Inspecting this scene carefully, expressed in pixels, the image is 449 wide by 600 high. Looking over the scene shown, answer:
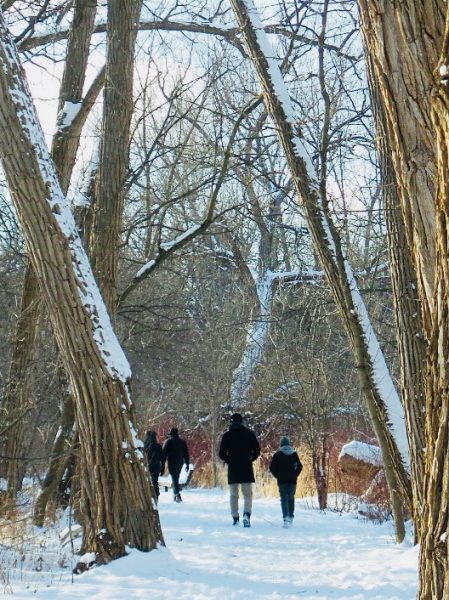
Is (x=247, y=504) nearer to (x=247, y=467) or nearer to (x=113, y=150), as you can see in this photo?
(x=247, y=467)

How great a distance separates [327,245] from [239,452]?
505 centimetres

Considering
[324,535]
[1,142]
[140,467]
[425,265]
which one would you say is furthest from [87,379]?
[324,535]

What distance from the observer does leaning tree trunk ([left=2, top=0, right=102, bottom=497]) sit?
1016cm

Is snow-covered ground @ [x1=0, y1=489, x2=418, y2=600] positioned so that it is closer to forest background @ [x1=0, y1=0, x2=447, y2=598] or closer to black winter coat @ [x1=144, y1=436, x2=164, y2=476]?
forest background @ [x1=0, y1=0, x2=447, y2=598]

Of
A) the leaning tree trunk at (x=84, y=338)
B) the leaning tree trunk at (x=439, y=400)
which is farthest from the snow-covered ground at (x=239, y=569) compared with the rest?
the leaning tree trunk at (x=439, y=400)

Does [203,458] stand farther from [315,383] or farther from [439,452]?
[439,452]

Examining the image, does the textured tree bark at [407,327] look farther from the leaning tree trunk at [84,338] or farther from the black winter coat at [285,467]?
the black winter coat at [285,467]

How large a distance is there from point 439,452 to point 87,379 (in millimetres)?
4719

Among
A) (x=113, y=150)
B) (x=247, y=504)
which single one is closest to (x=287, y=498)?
(x=247, y=504)

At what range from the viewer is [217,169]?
10031 mm

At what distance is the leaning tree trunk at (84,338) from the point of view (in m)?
6.68

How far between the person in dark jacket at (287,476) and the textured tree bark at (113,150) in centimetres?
502

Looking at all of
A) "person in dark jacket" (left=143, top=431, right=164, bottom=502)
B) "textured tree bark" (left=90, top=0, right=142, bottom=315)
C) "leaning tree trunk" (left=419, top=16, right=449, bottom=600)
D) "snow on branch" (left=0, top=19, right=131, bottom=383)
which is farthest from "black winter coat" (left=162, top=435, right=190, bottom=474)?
"leaning tree trunk" (left=419, top=16, right=449, bottom=600)

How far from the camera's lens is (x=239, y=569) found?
752 cm
